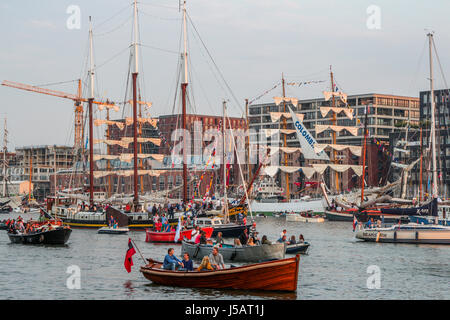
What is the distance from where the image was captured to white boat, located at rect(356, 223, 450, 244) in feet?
205

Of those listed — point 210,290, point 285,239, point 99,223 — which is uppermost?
point 285,239

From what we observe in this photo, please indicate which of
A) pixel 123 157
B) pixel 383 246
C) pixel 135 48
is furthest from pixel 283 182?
pixel 383 246

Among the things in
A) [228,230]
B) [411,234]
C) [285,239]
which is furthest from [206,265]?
[411,234]

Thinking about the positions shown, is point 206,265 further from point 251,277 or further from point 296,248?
point 296,248

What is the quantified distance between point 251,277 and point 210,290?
2.41 m

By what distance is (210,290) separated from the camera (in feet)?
117

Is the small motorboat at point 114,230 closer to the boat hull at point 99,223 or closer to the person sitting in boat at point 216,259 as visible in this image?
the boat hull at point 99,223

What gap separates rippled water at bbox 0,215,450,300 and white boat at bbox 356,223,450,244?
2.86 feet

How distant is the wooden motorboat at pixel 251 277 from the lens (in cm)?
3434

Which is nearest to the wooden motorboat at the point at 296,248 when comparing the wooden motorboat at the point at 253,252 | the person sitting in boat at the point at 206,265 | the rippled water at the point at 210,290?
the rippled water at the point at 210,290

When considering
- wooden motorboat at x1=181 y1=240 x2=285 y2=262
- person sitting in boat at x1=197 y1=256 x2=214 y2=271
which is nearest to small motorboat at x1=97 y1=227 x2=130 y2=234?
wooden motorboat at x1=181 y1=240 x2=285 y2=262

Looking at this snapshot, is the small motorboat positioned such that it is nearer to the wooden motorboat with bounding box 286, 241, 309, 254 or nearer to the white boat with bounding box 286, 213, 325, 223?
the wooden motorboat with bounding box 286, 241, 309, 254

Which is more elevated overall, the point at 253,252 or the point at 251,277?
the point at 253,252
